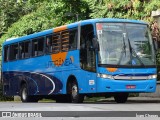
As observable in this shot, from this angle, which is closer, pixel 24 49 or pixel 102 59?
pixel 102 59

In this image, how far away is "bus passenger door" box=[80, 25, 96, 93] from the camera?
19969 mm

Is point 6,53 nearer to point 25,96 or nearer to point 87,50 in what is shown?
point 25,96

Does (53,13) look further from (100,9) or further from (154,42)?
(154,42)

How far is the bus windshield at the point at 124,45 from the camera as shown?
19703 mm

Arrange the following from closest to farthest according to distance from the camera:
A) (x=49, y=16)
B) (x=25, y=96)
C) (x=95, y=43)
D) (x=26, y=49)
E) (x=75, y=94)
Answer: (x=95, y=43) < (x=75, y=94) < (x=26, y=49) < (x=25, y=96) < (x=49, y=16)

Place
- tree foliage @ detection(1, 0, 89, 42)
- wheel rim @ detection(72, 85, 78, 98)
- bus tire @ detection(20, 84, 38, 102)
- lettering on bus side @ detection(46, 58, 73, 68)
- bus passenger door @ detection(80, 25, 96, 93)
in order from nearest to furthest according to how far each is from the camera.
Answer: bus passenger door @ detection(80, 25, 96, 93), wheel rim @ detection(72, 85, 78, 98), lettering on bus side @ detection(46, 58, 73, 68), bus tire @ detection(20, 84, 38, 102), tree foliage @ detection(1, 0, 89, 42)

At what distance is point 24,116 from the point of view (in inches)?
536

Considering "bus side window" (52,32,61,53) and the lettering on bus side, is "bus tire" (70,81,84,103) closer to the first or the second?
the lettering on bus side

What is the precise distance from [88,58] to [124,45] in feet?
4.71

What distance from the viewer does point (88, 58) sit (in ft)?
66.3

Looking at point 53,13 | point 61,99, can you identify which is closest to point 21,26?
point 53,13

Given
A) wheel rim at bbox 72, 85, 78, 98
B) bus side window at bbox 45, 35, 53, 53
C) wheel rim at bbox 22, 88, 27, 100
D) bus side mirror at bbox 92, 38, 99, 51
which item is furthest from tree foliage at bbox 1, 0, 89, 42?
bus side mirror at bbox 92, 38, 99, 51

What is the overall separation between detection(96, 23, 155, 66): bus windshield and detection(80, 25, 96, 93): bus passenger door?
0.43 meters

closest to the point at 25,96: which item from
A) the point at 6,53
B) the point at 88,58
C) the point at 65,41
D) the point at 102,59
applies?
the point at 6,53
